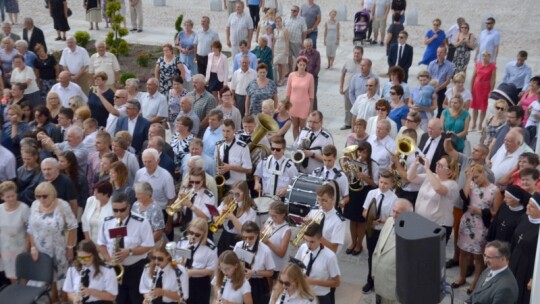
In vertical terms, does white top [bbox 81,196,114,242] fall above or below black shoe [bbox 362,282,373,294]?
above

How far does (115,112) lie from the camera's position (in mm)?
11484

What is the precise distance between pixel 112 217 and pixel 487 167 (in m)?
4.49

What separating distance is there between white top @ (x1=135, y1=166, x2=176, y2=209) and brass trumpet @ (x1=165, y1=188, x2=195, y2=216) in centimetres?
24

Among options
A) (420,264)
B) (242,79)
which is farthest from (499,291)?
(242,79)

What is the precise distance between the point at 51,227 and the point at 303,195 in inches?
108

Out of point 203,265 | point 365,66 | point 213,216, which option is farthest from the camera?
point 365,66

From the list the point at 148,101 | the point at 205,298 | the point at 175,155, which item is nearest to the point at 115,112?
the point at 148,101

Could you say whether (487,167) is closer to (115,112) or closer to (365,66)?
(365,66)

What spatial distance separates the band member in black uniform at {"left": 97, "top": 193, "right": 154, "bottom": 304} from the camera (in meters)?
8.30

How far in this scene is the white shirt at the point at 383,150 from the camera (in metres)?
10.1

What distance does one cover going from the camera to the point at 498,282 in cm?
747

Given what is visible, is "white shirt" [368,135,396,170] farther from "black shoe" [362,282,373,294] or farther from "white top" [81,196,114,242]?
"white top" [81,196,114,242]

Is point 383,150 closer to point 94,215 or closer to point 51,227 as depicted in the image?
point 94,215

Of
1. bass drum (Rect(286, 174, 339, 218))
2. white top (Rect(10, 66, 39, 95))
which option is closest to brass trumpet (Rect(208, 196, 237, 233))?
bass drum (Rect(286, 174, 339, 218))
